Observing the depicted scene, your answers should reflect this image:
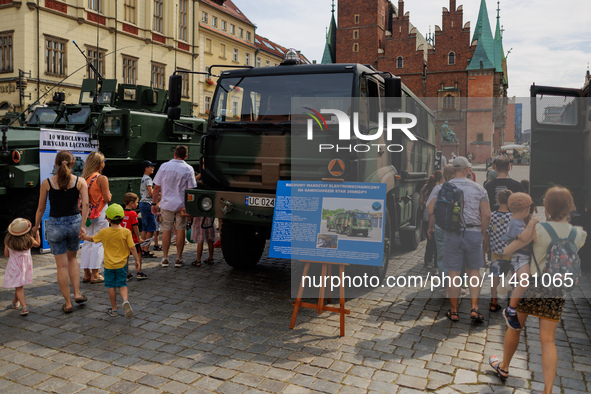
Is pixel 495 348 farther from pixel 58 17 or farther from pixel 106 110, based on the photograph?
pixel 58 17

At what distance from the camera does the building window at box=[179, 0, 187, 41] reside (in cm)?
3831

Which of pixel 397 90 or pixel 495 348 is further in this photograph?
pixel 397 90

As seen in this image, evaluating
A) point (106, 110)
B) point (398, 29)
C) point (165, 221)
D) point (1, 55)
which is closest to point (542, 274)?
point (165, 221)

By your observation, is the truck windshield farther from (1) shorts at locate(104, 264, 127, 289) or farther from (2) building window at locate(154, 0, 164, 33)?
(2) building window at locate(154, 0, 164, 33)

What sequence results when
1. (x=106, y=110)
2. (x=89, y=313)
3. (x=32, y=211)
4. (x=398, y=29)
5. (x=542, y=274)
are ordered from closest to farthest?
(x=542, y=274) < (x=89, y=313) < (x=32, y=211) < (x=106, y=110) < (x=398, y=29)

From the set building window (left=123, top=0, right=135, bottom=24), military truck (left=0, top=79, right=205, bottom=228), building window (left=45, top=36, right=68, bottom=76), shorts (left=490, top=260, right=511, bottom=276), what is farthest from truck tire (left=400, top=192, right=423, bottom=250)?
building window (left=123, top=0, right=135, bottom=24)

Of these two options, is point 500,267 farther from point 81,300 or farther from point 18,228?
point 18,228

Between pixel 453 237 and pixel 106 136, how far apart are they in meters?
7.50

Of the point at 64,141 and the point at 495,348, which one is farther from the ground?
the point at 64,141

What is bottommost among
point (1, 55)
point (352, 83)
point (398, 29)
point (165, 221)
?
point (165, 221)

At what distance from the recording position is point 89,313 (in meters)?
5.79

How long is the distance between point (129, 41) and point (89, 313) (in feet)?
99.9

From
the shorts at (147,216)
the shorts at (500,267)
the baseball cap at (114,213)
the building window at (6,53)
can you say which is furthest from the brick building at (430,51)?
the baseball cap at (114,213)

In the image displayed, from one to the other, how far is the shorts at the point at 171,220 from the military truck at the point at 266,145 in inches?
57.9
